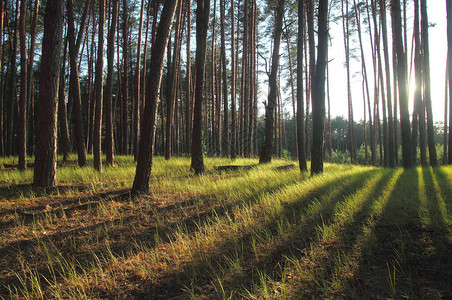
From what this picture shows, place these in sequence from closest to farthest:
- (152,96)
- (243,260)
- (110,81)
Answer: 1. (243,260)
2. (152,96)
3. (110,81)

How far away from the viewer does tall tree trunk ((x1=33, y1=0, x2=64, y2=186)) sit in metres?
5.11

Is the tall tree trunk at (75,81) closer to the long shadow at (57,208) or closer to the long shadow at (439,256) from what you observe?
the long shadow at (57,208)

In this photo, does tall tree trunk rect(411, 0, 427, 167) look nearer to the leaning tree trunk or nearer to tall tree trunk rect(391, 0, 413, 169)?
tall tree trunk rect(391, 0, 413, 169)

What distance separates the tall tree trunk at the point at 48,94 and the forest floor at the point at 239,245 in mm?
703

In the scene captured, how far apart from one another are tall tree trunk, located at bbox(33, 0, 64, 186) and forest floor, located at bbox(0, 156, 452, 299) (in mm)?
703

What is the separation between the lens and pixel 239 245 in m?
2.76

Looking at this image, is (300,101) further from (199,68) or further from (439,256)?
(439,256)

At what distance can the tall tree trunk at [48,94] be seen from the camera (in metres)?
5.11

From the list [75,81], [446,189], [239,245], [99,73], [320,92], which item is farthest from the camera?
[75,81]

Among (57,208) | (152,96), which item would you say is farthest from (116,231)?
(152,96)

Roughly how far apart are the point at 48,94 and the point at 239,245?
5.08 metres

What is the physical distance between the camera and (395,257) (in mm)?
2135

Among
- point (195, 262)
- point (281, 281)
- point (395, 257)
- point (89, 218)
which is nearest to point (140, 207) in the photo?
point (89, 218)

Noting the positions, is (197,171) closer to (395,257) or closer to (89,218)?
(89,218)
